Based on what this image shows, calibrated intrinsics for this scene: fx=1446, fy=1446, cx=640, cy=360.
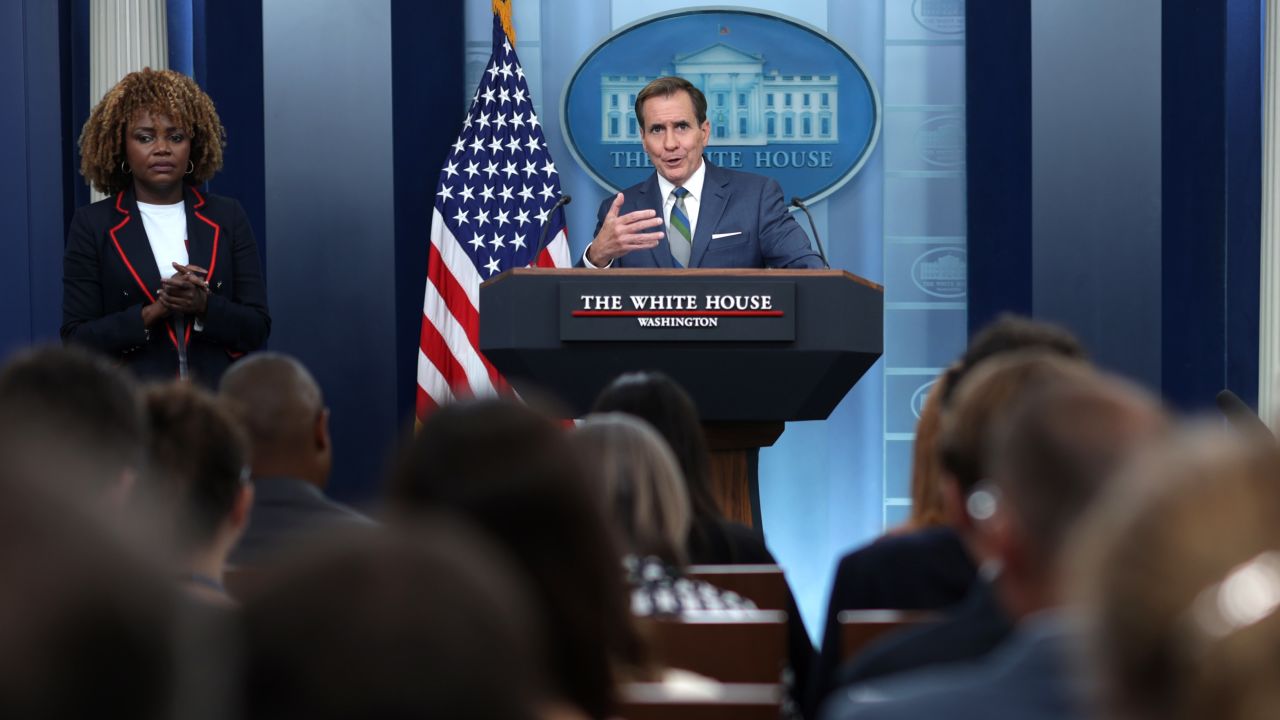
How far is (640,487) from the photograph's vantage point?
7.75 ft

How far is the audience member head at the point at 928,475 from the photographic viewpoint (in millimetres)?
2551

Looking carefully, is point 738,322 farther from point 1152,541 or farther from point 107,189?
point 1152,541

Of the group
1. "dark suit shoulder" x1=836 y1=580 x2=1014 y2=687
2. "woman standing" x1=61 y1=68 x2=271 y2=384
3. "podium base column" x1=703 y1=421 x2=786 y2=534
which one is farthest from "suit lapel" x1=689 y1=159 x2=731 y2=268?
"dark suit shoulder" x1=836 y1=580 x2=1014 y2=687

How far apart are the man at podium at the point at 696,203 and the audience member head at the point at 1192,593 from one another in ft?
14.2

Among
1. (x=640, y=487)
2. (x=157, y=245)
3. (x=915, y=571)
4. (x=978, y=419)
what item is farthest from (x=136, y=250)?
(x=978, y=419)

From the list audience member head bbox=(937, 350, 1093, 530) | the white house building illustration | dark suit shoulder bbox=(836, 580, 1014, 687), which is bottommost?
dark suit shoulder bbox=(836, 580, 1014, 687)

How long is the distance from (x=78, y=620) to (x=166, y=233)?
4.16 m

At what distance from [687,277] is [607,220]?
1.55 ft

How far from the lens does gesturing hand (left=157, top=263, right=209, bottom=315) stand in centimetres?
429

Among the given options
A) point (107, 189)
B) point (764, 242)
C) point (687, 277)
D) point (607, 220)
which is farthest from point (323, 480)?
point (764, 242)

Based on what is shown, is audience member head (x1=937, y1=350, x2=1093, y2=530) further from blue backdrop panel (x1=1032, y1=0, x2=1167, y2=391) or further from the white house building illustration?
the white house building illustration

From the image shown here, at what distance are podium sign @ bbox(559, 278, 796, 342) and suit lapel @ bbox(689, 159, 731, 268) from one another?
103 cm

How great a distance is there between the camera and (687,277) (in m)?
4.19

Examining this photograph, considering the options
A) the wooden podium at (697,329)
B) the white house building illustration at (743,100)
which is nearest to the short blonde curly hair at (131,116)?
the wooden podium at (697,329)
